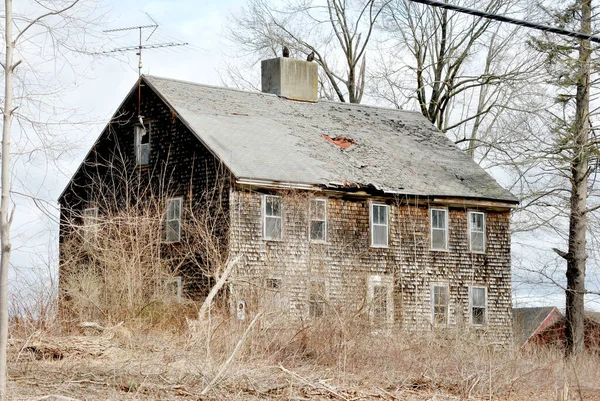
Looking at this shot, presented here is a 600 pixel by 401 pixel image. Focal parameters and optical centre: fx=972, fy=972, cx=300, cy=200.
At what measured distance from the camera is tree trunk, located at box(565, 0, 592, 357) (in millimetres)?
27125

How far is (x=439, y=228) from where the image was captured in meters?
31.1

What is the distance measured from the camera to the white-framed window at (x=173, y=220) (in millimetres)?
28750

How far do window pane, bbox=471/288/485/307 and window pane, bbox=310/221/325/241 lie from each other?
5878mm

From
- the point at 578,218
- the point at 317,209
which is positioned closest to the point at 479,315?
the point at 578,218

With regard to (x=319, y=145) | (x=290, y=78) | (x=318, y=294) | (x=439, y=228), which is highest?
(x=290, y=78)

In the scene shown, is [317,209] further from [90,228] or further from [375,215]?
[90,228]

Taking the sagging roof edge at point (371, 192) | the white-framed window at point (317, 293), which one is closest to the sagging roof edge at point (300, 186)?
the sagging roof edge at point (371, 192)

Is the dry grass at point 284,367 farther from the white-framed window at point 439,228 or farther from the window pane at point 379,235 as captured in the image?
the white-framed window at point 439,228

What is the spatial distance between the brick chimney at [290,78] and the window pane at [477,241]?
743 cm

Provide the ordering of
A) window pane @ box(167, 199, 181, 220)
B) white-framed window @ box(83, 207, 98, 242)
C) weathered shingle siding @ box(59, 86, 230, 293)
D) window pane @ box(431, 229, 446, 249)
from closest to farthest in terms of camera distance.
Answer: white-framed window @ box(83, 207, 98, 242), weathered shingle siding @ box(59, 86, 230, 293), window pane @ box(167, 199, 181, 220), window pane @ box(431, 229, 446, 249)

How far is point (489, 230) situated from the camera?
1259 inches

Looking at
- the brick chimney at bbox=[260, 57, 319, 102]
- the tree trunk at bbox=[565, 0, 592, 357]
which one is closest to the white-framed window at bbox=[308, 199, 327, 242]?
the brick chimney at bbox=[260, 57, 319, 102]

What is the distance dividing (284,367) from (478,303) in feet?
56.0

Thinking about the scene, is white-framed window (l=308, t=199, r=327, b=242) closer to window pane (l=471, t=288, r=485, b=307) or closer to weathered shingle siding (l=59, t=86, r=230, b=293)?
weathered shingle siding (l=59, t=86, r=230, b=293)
